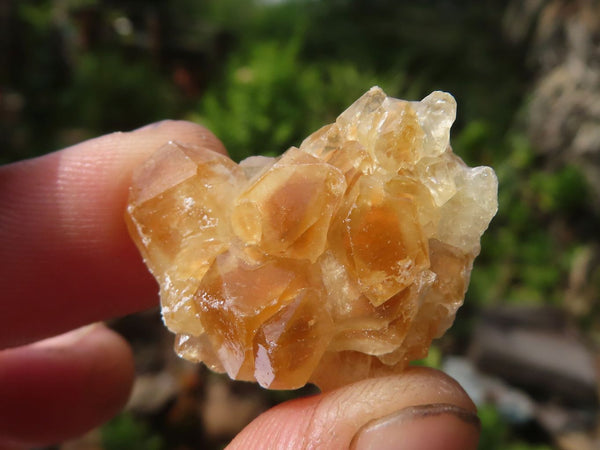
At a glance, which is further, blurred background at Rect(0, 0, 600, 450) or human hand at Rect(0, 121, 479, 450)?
blurred background at Rect(0, 0, 600, 450)

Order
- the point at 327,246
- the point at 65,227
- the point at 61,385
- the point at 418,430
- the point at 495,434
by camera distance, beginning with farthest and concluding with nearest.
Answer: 1. the point at 495,434
2. the point at 61,385
3. the point at 65,227
4. the point at 327,246
5. the point at 418,430

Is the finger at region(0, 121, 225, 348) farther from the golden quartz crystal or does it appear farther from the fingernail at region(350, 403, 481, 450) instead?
the fingernail at region(350, 403, 481, 450)

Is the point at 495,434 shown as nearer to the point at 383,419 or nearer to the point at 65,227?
the point at 383,419

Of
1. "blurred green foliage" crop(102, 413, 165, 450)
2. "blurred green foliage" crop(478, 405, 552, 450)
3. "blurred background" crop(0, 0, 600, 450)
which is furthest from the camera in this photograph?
"blurred background" crop(0, 0, 600, 450)

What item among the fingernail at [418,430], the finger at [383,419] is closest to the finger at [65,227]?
the finger at [383,419]

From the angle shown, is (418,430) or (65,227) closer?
(418,430)

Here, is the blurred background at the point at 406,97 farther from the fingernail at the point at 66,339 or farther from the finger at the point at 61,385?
the fingernail at the point at 66,339

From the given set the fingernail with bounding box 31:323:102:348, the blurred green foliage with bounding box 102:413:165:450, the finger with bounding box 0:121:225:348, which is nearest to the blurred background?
the blurred green foliage with bounding box 102:413:165:450

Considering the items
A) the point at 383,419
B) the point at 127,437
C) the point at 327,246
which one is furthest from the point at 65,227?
the point at 127,437
